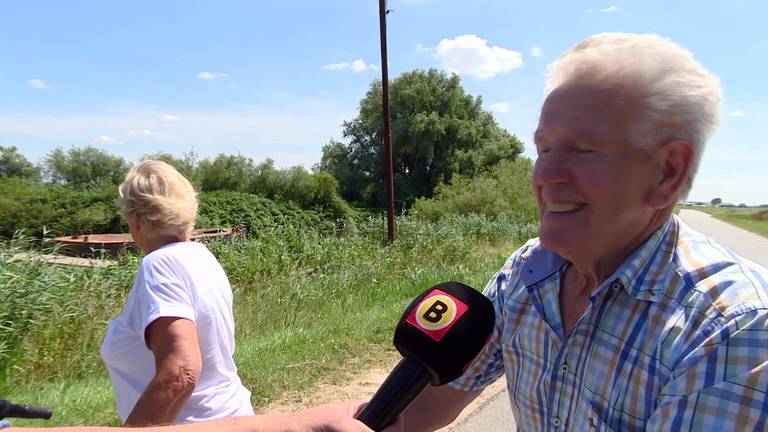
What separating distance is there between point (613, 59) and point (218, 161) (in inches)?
2024

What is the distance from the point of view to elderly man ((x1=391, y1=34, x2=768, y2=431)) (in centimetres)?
115

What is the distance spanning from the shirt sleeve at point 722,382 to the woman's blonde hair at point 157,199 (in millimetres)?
2049

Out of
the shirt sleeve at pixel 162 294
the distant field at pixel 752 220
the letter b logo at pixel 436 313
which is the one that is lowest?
the distant field at pixel 752 220

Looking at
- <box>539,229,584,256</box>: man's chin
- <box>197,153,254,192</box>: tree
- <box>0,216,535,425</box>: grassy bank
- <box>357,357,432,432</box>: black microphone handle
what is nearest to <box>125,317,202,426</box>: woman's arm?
<box>357,357,432,432</box>: black microphone handle

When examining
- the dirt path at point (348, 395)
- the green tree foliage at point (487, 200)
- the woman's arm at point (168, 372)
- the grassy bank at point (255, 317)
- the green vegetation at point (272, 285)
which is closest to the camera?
the woman's arm at point (168, 372)

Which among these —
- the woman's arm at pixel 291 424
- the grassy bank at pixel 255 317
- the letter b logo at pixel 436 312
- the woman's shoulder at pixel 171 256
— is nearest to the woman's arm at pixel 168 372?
the woman's shoulder at pixel 171 256

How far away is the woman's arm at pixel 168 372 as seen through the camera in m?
2.06

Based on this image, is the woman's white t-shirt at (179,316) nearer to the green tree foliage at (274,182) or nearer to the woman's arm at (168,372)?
the woman's arm at (168,372)

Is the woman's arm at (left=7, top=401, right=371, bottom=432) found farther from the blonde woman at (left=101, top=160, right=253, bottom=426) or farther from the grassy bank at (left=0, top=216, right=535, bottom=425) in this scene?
the grassy bank at (left=0, top=216, right=535, bottom=425)

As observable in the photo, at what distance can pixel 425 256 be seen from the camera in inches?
603

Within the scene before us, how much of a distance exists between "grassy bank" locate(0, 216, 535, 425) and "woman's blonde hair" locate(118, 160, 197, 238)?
252 centimetres

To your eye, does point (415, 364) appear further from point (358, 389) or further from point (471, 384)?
point (358, 389)

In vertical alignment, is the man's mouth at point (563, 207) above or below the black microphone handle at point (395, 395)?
above

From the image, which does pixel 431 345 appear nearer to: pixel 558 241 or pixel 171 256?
pixel 558 241
